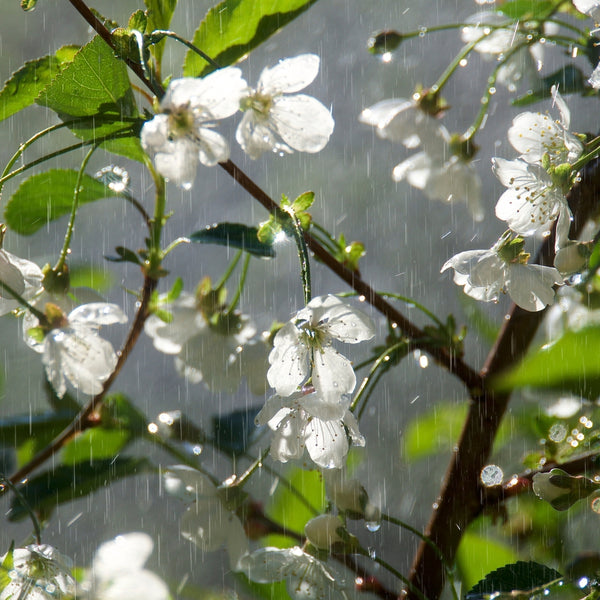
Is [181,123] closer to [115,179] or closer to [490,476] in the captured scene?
[115,179]

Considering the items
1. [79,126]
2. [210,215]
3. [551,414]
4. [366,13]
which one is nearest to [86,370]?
[79,126]

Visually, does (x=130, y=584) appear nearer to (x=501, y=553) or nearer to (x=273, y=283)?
(x=501, y=553)

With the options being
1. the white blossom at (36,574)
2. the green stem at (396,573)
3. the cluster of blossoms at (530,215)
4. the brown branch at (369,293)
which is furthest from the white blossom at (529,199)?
the white blossom at (36,574)

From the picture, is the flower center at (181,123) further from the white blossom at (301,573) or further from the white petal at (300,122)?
the white blossom at (301,573)

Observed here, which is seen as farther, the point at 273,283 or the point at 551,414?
the point at 273,283

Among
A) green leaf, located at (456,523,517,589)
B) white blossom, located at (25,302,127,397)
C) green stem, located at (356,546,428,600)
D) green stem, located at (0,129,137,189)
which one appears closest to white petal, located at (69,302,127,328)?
white blossom, located at (25,302,127,397)

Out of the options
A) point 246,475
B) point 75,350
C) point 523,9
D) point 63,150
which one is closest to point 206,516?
point 246,475

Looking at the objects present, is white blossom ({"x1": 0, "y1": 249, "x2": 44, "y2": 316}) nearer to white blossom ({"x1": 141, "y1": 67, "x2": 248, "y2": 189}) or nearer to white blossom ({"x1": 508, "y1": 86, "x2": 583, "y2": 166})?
white blossom ({"x1": 141, "y1": 67, "x2": 248, "y2": 189})
